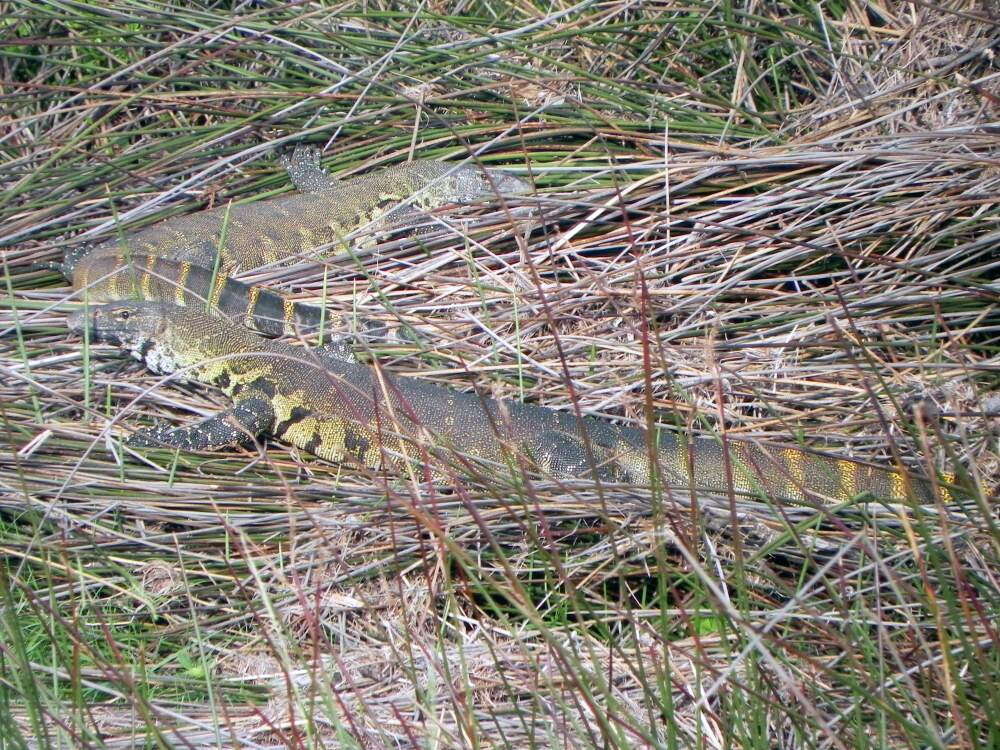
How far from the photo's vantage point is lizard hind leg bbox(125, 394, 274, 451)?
3998mm

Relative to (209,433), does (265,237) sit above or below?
above

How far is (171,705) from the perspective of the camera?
3029mm

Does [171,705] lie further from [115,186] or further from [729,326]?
[115,186]

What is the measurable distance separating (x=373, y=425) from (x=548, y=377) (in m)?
0.75

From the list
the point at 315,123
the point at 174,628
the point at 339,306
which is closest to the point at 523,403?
the point at 339,306

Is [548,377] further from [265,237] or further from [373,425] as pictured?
[265,237]

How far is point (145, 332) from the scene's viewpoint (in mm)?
4520

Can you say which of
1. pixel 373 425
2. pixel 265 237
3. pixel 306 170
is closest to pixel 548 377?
pixel 373 425

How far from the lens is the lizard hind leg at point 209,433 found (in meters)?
4.00

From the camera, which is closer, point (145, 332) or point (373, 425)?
point (373, 425)

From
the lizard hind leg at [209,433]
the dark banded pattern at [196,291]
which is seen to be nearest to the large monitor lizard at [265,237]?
the dark banded pattern at [196,291]

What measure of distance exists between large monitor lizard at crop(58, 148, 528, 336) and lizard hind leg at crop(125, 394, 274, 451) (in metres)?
0.52

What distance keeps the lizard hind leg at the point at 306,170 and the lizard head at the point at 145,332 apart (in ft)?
4.58

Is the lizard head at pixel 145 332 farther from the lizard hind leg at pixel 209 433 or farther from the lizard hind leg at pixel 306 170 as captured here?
the lizard hind leg at pixel 306 170
